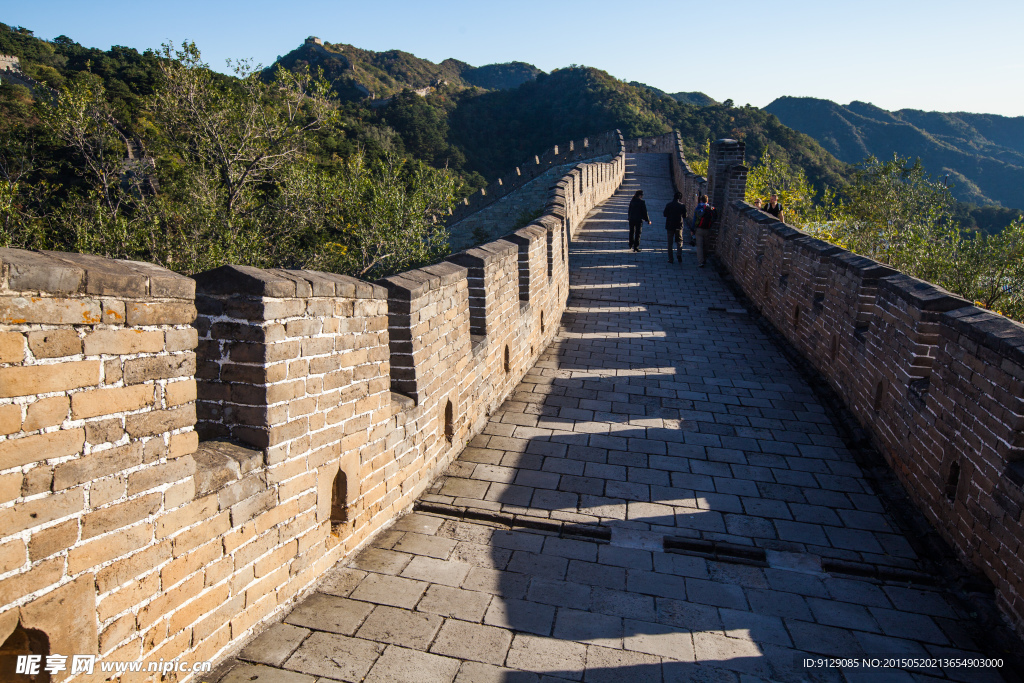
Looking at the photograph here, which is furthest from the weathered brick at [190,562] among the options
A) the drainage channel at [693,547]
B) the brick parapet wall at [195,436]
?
the drainage channel at [693,547]

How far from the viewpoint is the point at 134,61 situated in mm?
40625

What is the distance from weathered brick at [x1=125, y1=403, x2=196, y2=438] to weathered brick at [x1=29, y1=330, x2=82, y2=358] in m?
0.29

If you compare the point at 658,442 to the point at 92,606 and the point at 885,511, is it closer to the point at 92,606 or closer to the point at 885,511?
the point at 885,511

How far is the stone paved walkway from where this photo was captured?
2543 millimetres

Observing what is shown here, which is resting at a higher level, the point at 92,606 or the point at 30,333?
the point at 30,333

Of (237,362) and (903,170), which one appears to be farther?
(903,170)

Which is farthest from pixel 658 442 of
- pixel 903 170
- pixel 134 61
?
pixel 134 61

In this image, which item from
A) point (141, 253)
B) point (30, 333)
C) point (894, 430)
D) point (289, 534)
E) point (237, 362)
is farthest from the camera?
point (141, 253)

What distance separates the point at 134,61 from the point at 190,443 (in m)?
49.6

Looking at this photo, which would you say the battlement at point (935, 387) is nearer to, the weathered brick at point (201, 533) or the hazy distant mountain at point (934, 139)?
the weathered brick at point (201, 533)

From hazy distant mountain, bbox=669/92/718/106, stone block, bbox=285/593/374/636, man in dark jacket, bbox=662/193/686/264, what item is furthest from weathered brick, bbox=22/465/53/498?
hazy distant mountain, bbox=669/92/718/106

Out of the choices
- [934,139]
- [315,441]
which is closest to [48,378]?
[315,441]

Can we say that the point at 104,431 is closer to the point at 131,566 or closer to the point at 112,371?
the point at 112,371

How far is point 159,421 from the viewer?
2023mm
